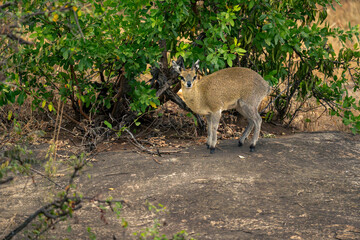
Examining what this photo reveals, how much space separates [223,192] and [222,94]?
1.84m

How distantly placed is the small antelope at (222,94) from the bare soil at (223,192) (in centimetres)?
46

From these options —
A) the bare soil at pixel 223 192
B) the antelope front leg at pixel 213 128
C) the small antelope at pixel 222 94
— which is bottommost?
the bare soil at pixel 223 192

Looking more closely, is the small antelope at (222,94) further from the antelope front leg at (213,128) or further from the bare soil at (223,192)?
the bare soil at (223,192)

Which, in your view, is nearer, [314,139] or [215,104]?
[215,104]

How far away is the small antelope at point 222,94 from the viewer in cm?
698

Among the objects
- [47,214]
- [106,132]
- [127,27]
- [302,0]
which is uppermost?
[302,0]

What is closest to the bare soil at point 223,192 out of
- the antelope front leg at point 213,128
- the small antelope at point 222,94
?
the antelope front leg at point 213,128

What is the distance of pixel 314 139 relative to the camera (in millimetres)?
7719

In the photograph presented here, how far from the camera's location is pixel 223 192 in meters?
5.59

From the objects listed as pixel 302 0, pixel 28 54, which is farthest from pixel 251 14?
pixel 28 54

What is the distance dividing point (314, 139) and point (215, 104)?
186 cm

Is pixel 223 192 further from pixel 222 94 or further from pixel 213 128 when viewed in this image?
pixel 222 94

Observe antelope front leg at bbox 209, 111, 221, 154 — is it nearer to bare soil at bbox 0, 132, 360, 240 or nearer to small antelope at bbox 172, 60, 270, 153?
small antelope at bbox 172, 60, 270, 153

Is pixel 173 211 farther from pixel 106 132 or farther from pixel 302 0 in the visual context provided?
pixel 302 0
